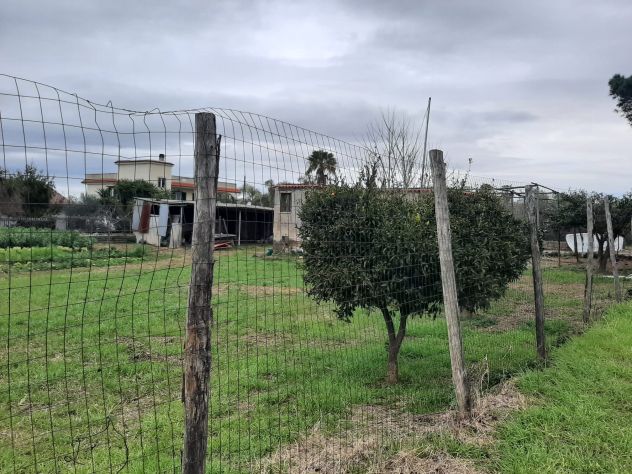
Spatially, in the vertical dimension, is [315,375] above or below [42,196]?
below

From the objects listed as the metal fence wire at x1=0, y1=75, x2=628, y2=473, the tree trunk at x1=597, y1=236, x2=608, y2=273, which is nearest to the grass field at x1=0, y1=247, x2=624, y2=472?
the metal fence wire at x1=0, y1=75, x2=628, y2=473

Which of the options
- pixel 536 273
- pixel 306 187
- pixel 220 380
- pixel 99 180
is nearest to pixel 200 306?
pixel 99 180

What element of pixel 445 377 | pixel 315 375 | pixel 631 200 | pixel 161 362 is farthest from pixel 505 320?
pixel 631 200

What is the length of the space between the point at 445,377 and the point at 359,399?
55.2 inches

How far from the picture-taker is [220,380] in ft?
20.5

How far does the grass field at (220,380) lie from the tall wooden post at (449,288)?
71cm

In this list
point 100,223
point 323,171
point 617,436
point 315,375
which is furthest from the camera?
point 315,375

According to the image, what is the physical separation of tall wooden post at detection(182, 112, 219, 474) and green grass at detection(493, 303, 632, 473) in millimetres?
2333

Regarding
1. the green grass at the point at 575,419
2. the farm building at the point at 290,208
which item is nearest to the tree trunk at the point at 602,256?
the green grass at the point at 575,419

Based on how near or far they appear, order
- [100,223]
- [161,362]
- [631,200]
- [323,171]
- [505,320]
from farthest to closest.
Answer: [631,200] < [505,320] < [161,362] < [323,171] < [100,223]

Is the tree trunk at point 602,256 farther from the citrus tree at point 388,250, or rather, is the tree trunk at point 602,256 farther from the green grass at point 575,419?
the citrus tree at point 388,250

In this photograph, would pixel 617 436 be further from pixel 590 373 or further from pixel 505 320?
pixel 505 320

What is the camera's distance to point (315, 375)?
6.54 metres

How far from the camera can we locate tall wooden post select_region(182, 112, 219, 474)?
106 inches
